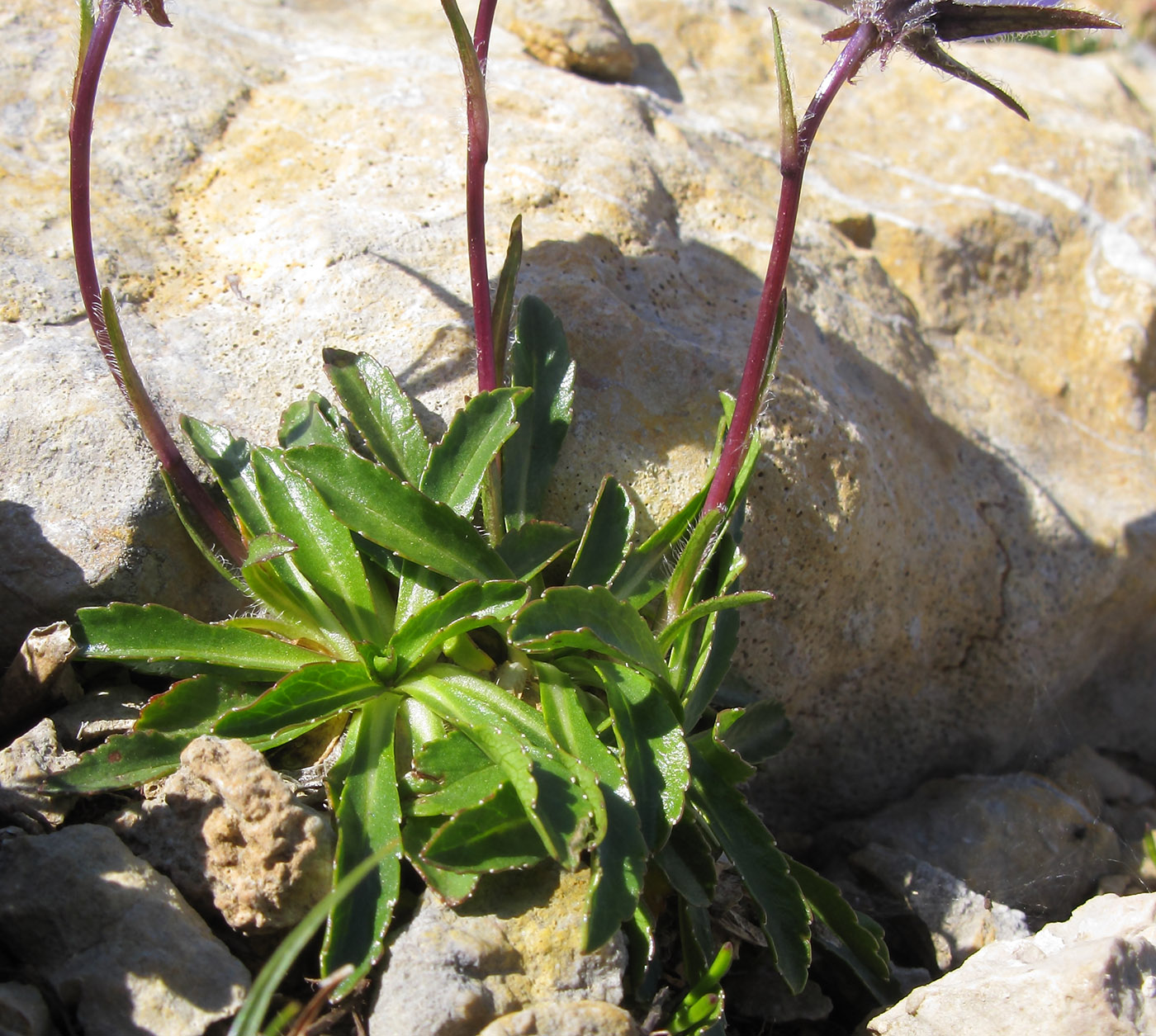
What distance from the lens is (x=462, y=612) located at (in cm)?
222

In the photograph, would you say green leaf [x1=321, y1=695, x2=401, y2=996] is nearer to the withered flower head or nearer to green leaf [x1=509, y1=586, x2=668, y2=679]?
green leaf [x1=509, y1=586, x2=668, y2=679]

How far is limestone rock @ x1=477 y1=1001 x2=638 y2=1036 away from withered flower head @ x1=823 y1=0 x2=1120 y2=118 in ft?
6.55

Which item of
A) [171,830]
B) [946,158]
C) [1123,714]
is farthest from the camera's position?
[946,158]

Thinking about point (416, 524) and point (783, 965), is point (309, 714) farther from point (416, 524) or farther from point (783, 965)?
point (783, 965)

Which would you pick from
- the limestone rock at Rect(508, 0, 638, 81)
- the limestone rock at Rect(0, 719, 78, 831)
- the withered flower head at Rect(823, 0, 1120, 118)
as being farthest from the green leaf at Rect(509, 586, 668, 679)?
the limestone rock at Rect(508, 0, 638, 81)

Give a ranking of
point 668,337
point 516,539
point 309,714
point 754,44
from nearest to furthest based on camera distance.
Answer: point 309,714 < point 516,539 < point 668,337 < point 754,44

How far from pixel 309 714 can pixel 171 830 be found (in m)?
0.36

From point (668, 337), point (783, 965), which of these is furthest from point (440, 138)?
point (783, 965)

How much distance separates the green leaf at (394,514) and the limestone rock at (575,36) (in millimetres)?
2419

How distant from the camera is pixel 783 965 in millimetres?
2062

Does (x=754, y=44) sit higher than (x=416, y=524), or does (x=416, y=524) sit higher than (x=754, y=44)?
(x=754, y=44)

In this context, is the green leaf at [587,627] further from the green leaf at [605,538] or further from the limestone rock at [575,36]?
the limestone rock at [575,36]

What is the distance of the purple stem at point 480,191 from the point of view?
2.30 meters

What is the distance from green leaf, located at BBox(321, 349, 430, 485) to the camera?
2.52 meters
